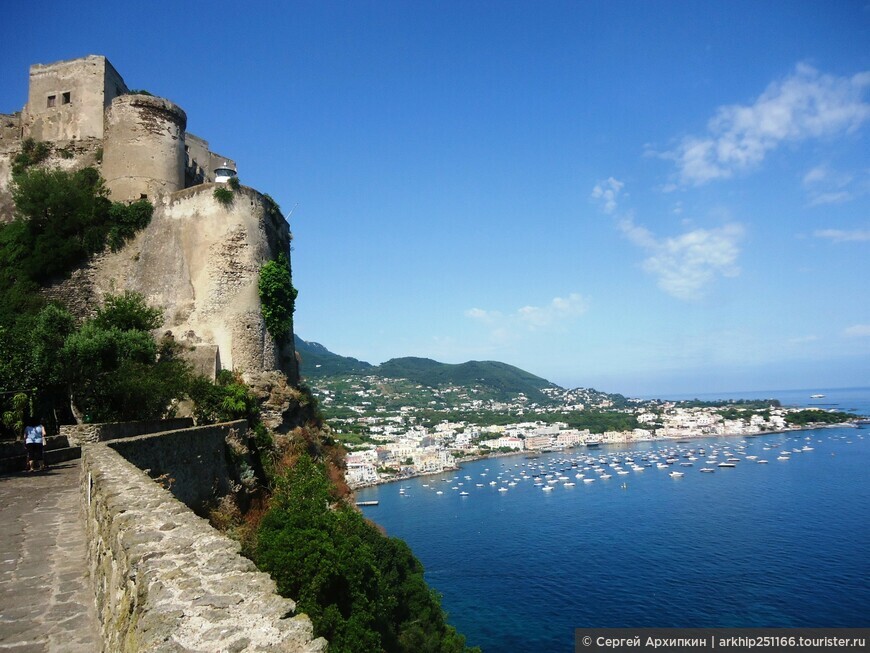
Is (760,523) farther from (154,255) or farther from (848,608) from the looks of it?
(154,255)

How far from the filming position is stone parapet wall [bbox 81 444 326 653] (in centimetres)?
256

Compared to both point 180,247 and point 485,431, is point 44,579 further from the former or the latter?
point 485,431

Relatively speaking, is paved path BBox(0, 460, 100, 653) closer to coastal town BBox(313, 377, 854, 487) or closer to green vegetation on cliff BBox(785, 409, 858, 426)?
coastal town BBox(313, 377, 854, 487)

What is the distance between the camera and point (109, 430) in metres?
13.3

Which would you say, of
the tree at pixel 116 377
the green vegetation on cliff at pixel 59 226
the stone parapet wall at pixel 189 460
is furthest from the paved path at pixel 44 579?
the green vegetation on cliff at pixel 59 226

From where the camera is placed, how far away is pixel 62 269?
20.8 meters

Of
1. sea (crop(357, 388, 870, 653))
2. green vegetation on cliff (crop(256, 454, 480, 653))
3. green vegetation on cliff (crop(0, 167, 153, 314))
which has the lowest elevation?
sea (crop(357, 388, 870, 653))

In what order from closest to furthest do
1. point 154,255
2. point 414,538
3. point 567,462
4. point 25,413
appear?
point 25,413 < point 154,255 < point 414,538 < point 567,462

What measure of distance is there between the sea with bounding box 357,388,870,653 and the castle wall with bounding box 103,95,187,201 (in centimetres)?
3277

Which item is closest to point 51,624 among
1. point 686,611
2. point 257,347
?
point 257,347

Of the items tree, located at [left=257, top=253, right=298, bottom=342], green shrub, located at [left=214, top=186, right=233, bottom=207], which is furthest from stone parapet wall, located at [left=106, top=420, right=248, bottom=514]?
green shrub, located at [left=214, top=186, right=233, bottom=207]

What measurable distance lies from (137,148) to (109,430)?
1310 cm

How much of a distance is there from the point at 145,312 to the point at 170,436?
9.45 metres

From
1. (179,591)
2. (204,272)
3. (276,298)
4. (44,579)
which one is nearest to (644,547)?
(276,298)
